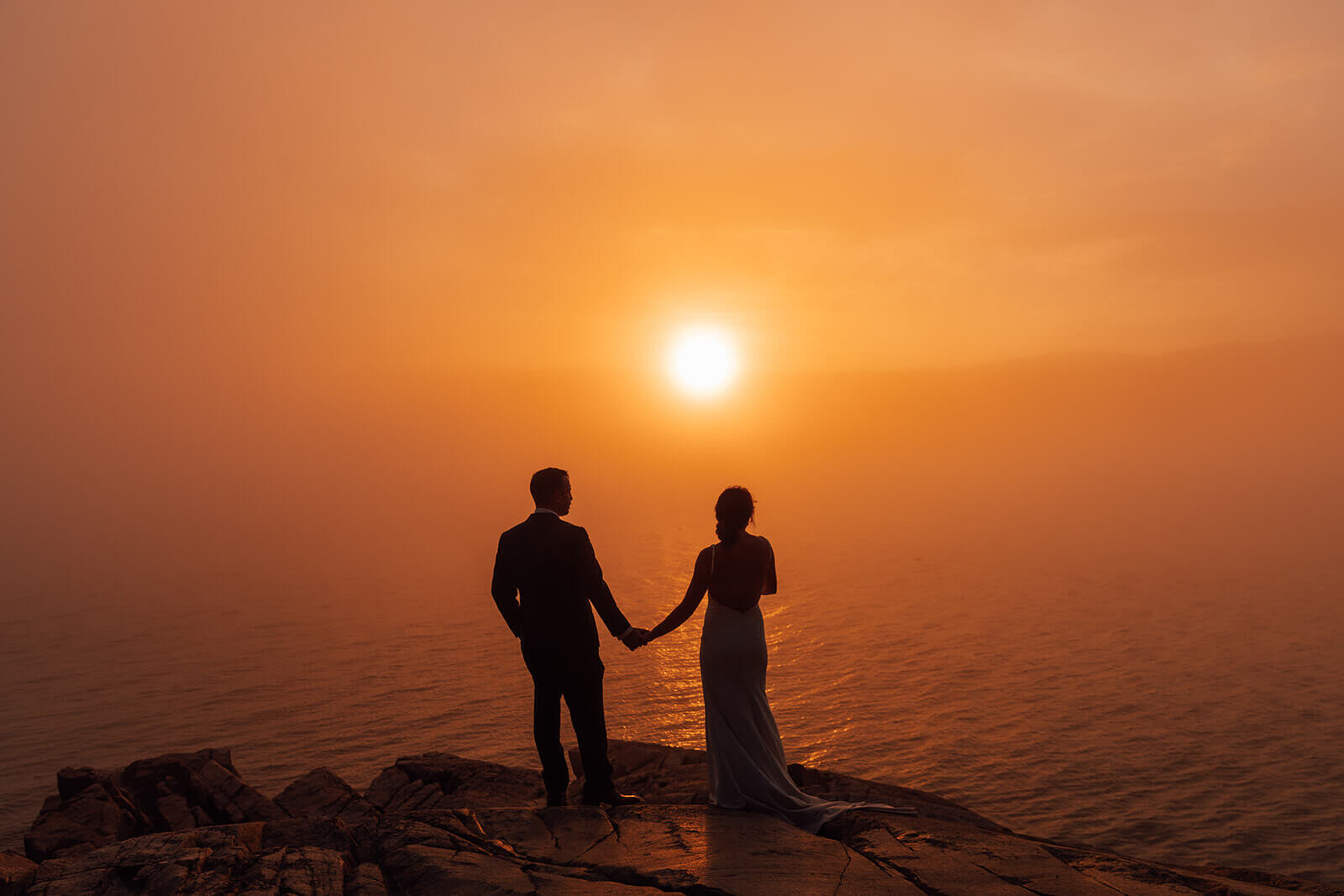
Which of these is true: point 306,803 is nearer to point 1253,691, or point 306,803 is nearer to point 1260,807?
point 1260,807

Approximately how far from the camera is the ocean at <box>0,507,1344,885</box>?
2092 centimetres

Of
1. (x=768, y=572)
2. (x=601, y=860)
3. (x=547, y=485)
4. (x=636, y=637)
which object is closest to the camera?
(x=601, y=860)

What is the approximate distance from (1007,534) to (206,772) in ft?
309

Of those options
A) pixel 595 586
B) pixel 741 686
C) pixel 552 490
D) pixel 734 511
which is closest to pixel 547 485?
pixel 552 490

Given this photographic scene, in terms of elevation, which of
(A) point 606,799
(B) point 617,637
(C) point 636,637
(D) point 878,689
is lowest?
(D) point 878,689

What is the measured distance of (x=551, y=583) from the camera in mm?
8000

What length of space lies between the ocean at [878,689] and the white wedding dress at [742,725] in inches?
492

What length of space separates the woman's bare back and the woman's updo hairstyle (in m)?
0.16

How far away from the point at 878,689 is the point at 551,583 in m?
26.4

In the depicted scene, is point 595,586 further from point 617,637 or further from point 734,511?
point 734,511

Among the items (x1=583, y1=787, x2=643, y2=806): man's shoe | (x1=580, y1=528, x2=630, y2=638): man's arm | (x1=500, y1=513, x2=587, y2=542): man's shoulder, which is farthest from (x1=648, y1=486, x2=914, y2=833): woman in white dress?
(x1=500, y1=513, x2=587, y2=542): man's shoulder

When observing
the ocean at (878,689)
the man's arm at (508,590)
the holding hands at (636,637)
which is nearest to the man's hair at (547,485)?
the man's arm at (508,590)

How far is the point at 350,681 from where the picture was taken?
3444 cm

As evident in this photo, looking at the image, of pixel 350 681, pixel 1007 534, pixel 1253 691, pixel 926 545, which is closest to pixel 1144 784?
A: pixel 1253 691
